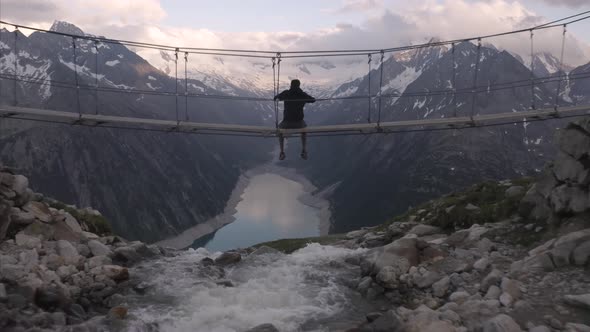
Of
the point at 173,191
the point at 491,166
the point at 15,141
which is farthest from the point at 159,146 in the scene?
the point at 491,166

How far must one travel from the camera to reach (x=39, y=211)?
23.4m

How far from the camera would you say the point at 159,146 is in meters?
198

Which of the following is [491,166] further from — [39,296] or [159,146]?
[39,296]

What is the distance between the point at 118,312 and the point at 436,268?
41.5 feet

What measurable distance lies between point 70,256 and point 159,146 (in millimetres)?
183382

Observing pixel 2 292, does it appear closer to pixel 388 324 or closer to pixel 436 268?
pixel 388 324

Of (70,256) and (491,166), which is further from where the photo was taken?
(491,166)

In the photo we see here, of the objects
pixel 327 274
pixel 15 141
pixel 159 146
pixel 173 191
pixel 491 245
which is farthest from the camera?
pixel 159 146

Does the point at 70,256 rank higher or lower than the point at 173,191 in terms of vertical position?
higher

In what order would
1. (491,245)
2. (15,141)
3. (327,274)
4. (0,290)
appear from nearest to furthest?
1. (0,290)
2. (491,245)
3. (327,274)
4. (15,141)

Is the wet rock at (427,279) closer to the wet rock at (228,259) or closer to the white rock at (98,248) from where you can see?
the wet rock at (228,259)

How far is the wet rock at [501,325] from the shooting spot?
44.2 ft

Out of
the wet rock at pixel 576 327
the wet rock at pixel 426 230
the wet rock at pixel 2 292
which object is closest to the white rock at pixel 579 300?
the wet rock at pixel 576 327

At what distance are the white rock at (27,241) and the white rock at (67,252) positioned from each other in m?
0.84
